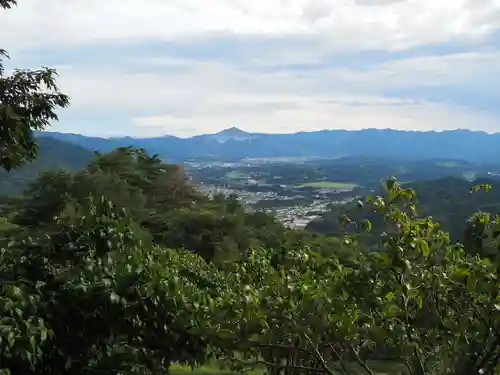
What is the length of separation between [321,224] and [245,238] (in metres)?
33.2

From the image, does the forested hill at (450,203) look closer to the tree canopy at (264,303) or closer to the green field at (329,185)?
the tree canopy at (264,303)

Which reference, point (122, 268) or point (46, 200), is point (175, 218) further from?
point (122, 268)

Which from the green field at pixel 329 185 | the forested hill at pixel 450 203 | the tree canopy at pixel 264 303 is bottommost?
the green field at pixel 329 185

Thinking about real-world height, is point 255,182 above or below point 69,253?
below

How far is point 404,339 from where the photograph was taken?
10.1ft

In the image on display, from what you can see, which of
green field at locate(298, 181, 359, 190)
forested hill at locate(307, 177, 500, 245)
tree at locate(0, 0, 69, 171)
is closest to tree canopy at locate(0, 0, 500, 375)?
tree at locate(0, 0, 69, 171)

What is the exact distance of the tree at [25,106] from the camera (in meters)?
7.04

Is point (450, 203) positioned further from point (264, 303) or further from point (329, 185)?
point (329, 185)

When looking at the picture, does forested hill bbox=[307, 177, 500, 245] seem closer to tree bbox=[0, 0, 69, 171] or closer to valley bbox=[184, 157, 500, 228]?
valley bbox=[184, 157, 500, 228]

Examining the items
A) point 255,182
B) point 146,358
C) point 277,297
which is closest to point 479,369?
point 277,297

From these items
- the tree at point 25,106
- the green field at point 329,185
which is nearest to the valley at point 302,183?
the green field at point 329,185

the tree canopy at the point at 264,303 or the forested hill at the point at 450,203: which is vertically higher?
the tree canopy at the point at 264,303

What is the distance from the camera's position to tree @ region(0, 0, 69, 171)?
704 centimetres

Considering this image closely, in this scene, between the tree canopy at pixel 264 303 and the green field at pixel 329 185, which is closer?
the tree canopy at pixel 264 303
